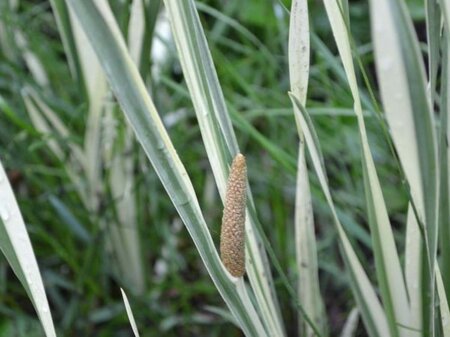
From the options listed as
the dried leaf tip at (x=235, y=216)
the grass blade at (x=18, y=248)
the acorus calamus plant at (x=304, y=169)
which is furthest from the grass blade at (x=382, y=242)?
the grass blade at (x=18, y=248)

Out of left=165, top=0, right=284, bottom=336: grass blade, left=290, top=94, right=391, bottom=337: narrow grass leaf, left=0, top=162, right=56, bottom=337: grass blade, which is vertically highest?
left=165, top=0, right=284, bottom=336: grass blade

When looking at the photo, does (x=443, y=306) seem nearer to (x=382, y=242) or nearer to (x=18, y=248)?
(x=382, y=242)

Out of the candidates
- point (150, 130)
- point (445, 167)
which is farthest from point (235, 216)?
point (445, 167)

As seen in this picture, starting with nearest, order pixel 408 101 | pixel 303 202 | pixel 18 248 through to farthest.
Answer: pixel 408 101 < pixel 18 248 < pixel 303 202

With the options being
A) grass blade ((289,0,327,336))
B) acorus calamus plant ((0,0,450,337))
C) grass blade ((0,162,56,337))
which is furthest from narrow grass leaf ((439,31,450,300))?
grass blade ((0,162,56,337))

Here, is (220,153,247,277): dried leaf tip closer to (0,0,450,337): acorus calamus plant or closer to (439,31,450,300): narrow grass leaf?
(0,0,450,337): acorus calamus plant

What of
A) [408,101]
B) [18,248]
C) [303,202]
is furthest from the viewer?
[303,202]

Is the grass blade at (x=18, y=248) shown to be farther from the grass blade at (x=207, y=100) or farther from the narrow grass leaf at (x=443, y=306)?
the narrow grass leaf at (x=443, y=306)

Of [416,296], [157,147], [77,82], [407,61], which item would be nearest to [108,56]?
[157,147]

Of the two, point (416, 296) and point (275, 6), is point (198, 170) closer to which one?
point (275, 6)
